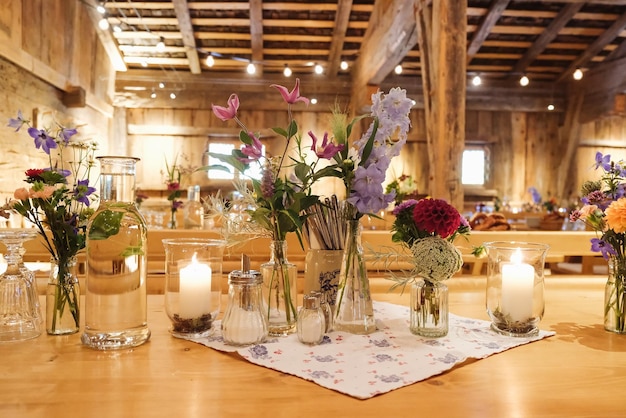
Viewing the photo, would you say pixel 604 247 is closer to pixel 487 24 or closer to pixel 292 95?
pixel 292 95

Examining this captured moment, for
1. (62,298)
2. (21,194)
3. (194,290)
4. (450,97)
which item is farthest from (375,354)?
(450,97)

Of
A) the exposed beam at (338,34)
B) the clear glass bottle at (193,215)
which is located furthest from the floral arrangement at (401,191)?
the exposed beam at (338,34)

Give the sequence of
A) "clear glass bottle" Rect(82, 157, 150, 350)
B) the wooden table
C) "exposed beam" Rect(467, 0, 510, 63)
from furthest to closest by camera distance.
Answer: "exposed beam" Rect(467, 0, 510, 63), "clear glass bottle" Rect(82, 157, 150, 350), the wooden table

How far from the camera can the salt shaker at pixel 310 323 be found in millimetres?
920

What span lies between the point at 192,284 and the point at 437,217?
0.47 m

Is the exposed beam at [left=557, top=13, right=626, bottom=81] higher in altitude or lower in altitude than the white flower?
higher

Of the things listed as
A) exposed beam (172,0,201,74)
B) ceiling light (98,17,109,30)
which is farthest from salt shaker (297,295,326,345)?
exposed beam (172,0,201,74)

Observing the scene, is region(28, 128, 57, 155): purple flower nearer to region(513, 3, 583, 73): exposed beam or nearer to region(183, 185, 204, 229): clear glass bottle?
region(183, 185, 204, 229): clear glass bottle

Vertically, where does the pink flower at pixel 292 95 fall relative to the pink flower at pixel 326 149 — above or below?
above

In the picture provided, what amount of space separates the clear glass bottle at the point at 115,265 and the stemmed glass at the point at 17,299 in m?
0.14

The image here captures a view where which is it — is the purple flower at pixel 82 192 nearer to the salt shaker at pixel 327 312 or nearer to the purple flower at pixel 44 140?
the purple flower at pixel 44 140

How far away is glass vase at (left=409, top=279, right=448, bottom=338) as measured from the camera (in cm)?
99

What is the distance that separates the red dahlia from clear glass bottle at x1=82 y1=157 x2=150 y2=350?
51cm

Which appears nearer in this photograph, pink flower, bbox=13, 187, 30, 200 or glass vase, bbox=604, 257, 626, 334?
pink flower, bbox=13, 187, 30, 200
